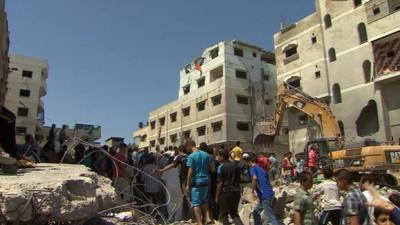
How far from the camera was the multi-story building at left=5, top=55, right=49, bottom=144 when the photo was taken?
4547cm

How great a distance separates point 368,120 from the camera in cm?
2669

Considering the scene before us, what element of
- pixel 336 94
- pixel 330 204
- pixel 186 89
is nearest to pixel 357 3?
pixel 336 94

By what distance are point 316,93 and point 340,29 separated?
16.4 feet

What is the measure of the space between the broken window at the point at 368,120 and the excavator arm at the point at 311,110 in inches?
230

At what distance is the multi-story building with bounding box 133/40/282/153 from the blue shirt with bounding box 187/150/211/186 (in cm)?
2993

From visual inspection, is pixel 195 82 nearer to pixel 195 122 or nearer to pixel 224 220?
pixel 195 122

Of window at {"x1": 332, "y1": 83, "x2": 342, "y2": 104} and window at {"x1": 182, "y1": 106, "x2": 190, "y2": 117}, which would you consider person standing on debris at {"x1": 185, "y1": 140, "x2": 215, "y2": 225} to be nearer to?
window at {"x1": 332, "y1": 83, "x2": 342, "y2": 104}

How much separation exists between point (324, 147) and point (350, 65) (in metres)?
13.1

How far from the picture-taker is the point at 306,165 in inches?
667

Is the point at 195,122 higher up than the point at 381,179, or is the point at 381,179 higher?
the point at 195,122

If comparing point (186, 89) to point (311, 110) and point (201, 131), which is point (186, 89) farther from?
point (311, 110)

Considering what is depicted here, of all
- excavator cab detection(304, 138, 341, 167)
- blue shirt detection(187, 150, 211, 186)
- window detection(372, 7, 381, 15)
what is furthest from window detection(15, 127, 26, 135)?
blue shirt detection(187, 150, 211, 186)

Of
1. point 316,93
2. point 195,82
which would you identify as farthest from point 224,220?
point 195,82

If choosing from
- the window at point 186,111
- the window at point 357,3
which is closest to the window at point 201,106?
the window at point 186,111
